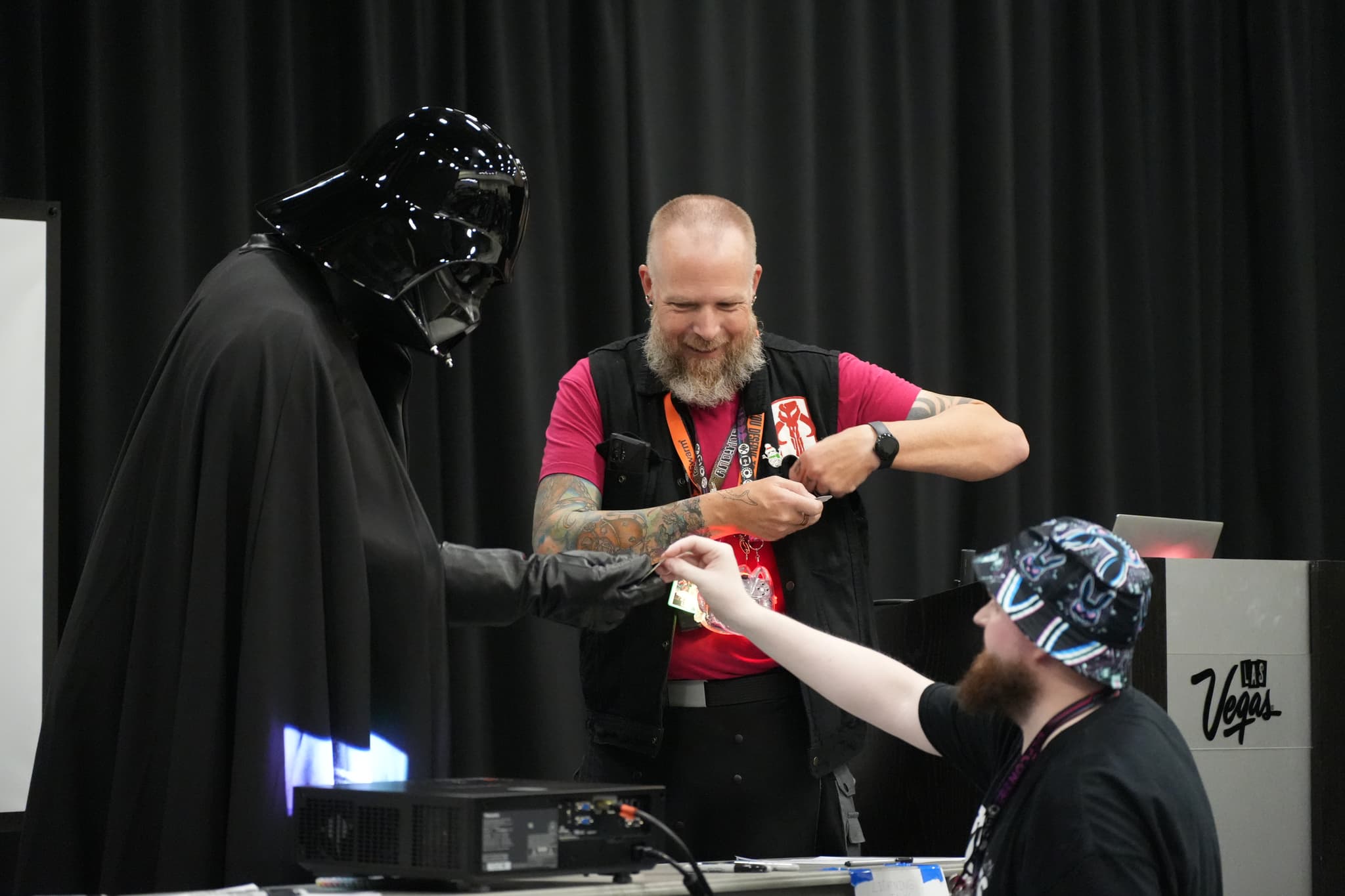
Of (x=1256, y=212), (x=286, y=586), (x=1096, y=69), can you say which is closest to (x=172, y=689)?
(x=286, y=586)

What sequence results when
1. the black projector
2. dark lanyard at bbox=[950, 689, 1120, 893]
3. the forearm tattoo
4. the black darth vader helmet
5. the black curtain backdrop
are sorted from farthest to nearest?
the black curtain backdrop, the forearm tattoo, the black darth vader helmet, dark lanyard at bbox=[950, 689, 1120, 893], the black projector

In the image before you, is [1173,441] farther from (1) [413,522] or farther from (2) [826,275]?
(1) [413,522]

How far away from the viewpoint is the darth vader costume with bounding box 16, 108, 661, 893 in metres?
1.63

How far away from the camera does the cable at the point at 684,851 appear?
1.55 m

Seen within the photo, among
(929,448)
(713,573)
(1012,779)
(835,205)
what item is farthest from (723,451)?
(835,205)

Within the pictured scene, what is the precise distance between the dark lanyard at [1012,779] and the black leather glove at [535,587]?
2.03ft

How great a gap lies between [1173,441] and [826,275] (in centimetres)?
150

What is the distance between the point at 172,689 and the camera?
1663 mm

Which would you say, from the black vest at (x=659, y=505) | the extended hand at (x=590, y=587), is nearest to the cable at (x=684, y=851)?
the extended hand at (x=590, y=587)

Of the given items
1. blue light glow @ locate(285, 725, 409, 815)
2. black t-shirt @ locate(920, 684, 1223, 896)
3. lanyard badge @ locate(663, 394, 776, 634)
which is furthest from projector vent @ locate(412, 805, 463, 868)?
lanyard badge @ locate(663, 394, 776, 634)

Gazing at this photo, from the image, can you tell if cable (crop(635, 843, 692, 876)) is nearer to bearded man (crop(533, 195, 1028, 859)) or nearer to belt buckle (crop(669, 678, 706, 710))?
bearded man (crop(533, 195, 1028, 859))

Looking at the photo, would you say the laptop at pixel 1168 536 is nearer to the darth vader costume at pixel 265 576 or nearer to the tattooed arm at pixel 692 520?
the tattooed arm at pixel 692 520

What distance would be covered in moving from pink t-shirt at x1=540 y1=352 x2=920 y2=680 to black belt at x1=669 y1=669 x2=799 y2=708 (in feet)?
0.05

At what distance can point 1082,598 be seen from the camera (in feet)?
5.35
